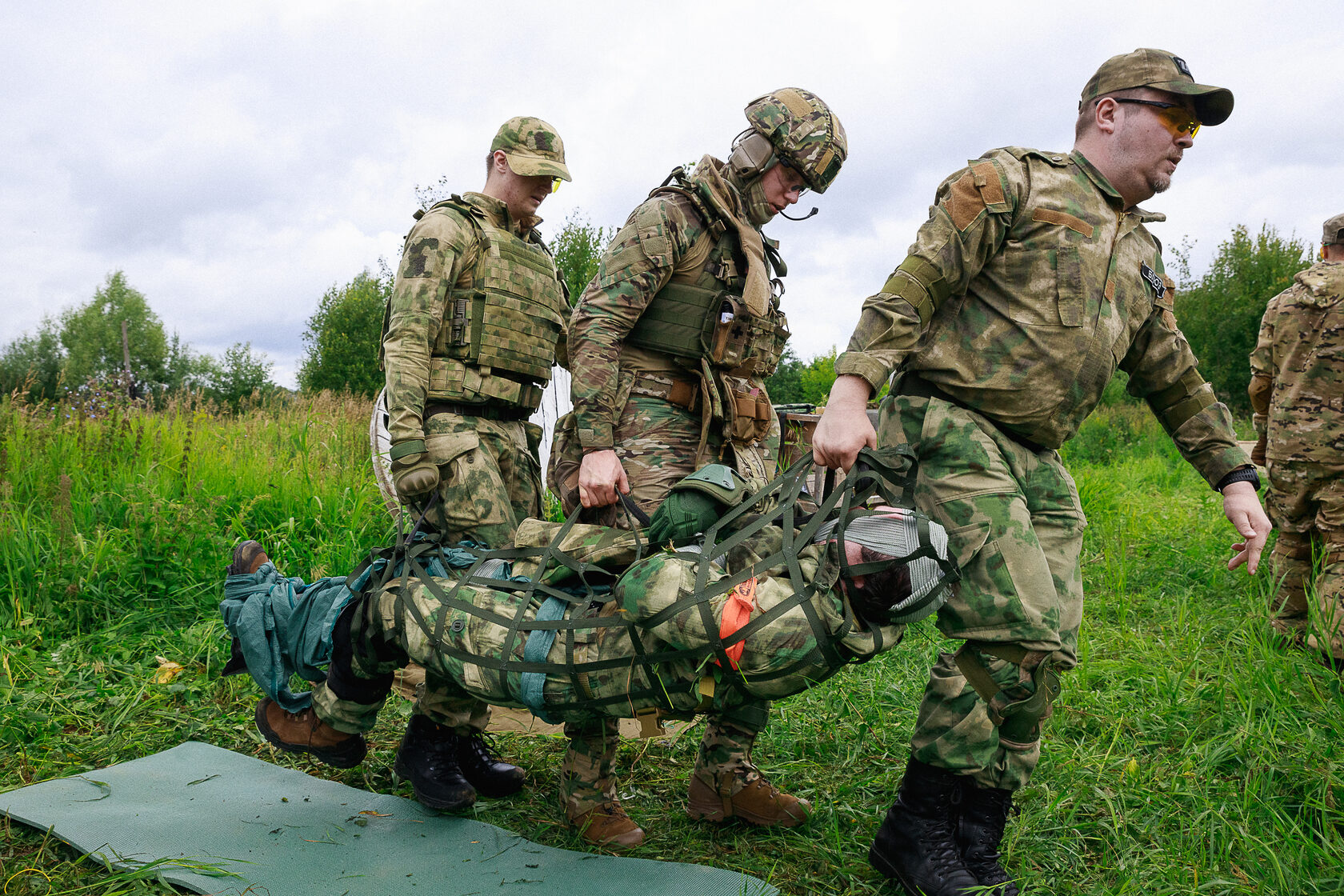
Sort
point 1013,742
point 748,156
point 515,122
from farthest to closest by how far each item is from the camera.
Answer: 1. point 515,122
2. point 748,156
3. point 1013,742

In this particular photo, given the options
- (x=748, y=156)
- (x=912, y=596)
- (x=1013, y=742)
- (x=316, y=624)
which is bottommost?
(x=1013, y=742)

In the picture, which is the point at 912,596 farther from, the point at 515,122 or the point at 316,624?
the point at 515,122

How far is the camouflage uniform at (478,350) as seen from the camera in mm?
3199

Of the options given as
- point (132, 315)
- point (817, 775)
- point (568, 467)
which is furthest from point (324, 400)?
point (132, 315)

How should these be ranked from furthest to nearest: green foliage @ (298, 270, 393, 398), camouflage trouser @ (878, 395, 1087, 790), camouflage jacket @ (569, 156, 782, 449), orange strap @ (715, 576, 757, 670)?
green foliage @ (298, 270, 393, 398)
camouflage jacket @ (569, 156, 782, 449)
camouflage trouser @ (878, 395, 1087, 790)
orange strap @ (715, 576, 757, 670)

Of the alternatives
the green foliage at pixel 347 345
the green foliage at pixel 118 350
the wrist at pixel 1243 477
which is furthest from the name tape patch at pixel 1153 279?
the green foliage at pixel 118 350

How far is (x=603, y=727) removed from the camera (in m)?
2.51

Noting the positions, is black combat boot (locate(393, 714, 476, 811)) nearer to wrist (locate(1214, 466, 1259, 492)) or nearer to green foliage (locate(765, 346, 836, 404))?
wrist (locate(1214, 466, 1259, 492))

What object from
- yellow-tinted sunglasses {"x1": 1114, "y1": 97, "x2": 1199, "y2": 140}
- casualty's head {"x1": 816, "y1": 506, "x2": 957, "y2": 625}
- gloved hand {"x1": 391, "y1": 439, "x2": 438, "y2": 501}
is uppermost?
yellow-tinted sunglasses {"x1": 1114, "y1": 97, "x2": 1199, "y2": 140}

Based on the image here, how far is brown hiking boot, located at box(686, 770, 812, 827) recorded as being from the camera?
2768 mm

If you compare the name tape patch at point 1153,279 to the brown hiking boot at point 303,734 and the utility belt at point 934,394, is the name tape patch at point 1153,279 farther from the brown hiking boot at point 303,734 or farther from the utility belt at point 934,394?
the brown hiking boot at point 303,734

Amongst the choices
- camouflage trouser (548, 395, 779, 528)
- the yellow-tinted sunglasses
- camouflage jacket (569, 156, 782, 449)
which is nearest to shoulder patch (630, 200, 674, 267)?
camouflage jacket (569, 156, 782, 449)

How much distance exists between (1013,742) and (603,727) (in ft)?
3.78

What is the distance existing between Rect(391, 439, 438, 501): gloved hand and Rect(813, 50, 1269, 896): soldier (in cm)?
155
